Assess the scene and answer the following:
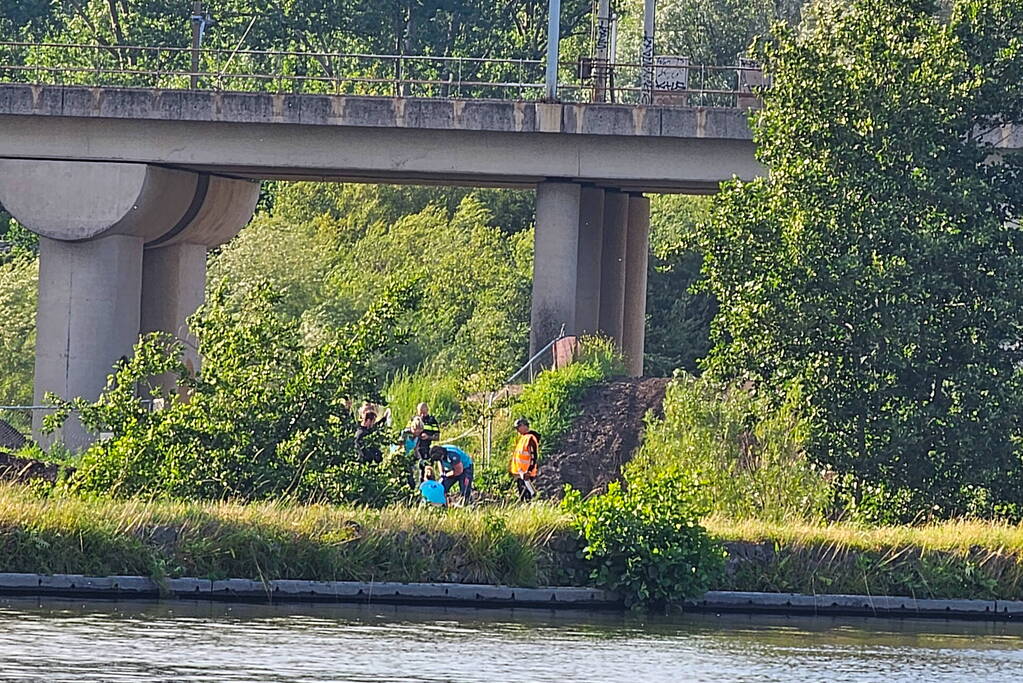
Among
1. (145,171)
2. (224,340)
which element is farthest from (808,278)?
(145,171)

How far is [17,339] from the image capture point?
53.6 metres

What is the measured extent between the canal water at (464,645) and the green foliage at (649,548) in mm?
368

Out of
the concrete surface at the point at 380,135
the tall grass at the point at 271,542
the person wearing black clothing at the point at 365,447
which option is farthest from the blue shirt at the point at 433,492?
the concrete surface at the point at 380,135

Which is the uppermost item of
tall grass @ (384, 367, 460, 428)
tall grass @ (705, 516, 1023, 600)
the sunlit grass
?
tall grass @ (384, 367, 460, 428)

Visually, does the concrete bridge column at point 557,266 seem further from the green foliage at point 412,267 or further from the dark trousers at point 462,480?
the dark trousers at point 462,480

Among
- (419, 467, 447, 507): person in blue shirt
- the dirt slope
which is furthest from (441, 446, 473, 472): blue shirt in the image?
the dirt slope

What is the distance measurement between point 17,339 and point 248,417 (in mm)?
31004

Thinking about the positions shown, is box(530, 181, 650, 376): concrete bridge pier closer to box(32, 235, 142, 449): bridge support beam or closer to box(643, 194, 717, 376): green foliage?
box(32, 235, 142, 449): bridge support beam

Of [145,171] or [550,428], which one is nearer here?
[550,428]

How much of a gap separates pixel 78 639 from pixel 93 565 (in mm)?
3127

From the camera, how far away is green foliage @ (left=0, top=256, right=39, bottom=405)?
2078 inches

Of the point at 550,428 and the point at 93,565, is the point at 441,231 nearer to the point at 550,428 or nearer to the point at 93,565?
the point at 550,428

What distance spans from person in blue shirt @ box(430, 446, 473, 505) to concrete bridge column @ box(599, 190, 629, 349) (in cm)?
1608

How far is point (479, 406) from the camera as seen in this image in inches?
1369
